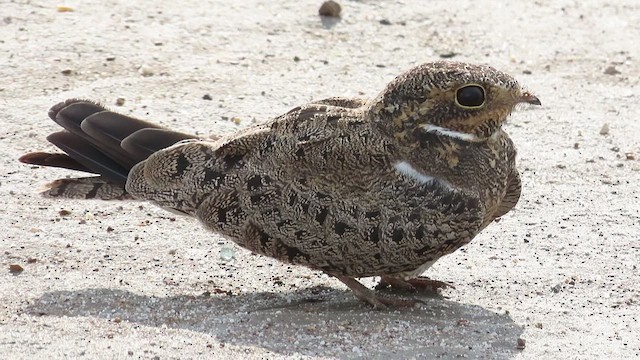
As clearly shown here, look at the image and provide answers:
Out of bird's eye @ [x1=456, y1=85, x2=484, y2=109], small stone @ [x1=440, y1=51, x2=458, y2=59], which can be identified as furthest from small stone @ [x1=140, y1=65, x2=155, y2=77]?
bird's eye @ [x1=456, y1=85, x2=484, y2=109]

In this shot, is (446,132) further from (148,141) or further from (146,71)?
(146,71)

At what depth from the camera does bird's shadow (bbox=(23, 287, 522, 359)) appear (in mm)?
5902

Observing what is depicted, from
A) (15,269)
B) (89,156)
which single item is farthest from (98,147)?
(15,269)

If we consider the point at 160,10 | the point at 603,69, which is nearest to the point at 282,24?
the point at 160,10

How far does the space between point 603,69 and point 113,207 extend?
4.26 metres

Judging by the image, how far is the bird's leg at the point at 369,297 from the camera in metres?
6.48

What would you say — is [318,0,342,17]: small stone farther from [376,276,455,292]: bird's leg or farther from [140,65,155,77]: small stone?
[376,276,455,292]: bird's leg

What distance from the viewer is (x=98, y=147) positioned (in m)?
6.75

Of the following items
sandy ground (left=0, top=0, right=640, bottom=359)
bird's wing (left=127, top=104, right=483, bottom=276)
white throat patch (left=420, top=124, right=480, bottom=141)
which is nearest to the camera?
sandy ground (left=0, top=0, right=640, bottom=359)

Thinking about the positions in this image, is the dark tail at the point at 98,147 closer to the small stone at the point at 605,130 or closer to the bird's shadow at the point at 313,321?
the bird's shadow at the point at 313,321

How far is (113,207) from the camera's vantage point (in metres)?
7.61

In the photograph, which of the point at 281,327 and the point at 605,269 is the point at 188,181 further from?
the point at 605,269

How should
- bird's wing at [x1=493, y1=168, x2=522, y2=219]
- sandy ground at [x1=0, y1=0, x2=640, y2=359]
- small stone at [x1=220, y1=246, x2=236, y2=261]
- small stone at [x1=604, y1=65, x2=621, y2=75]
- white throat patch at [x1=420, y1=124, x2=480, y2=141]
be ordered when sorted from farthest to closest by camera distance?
small stone at [x1=604, y1=65, x2=621, y2=75]
small stone at [x1=220, y1=246, x2=236, y2=261]
bird's wing at [x1=493, y1=168, x2=522, y2=219]
white throat patch at [x1=420, y1=124, x2=480, y2=141]
sandy ground at [x1=0, y1=0, x2=640, y2=359]

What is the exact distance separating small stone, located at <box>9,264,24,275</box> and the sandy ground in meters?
0.04
